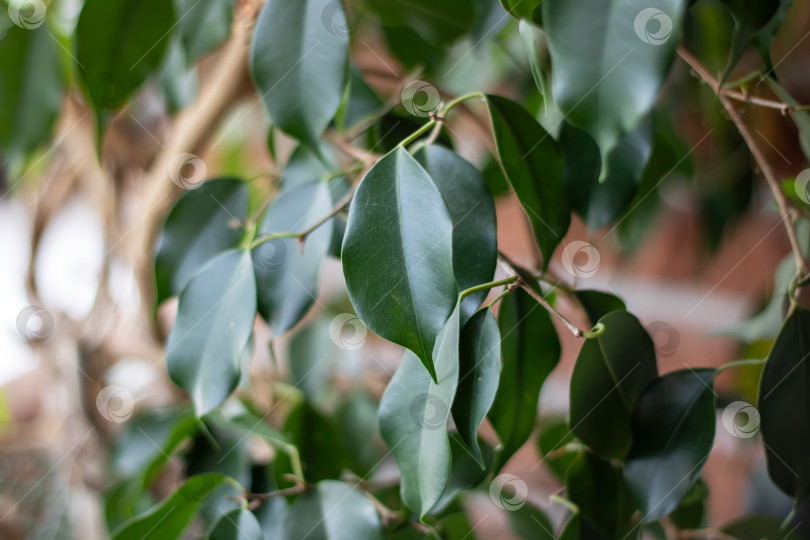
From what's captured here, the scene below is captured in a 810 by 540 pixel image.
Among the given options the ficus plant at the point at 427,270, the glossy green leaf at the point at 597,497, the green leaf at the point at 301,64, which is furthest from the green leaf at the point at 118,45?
the glossy green leaf at the point at 597,497

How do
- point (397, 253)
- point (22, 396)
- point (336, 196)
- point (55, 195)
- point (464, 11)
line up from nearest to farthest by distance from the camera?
1. point (397, 253)
2. point (336, 196)
3. point (464, 11)
4. point (55, 195)
5. point (22, 396)

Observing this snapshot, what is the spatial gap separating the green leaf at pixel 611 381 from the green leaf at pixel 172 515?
208mm

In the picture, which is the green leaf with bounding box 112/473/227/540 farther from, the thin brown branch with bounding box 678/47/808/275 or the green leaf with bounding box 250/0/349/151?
the thin brown branch with bounding box 678/47/808/275

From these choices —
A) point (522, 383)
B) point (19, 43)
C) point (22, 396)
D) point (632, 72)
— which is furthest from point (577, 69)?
point (22, 396)

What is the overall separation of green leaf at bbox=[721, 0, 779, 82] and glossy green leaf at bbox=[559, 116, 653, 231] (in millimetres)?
76

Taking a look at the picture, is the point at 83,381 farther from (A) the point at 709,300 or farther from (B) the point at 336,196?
(A) the point at 709,300

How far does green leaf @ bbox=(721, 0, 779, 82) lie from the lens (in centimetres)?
31

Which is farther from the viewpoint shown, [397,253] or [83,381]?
[83,381]

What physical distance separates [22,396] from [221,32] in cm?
94

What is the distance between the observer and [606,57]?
28cm

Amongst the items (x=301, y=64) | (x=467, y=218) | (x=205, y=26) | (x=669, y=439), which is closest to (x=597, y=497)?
(x=669, y=439)

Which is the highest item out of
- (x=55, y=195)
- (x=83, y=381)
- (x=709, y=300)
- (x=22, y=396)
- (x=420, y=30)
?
(x=420, y=30)

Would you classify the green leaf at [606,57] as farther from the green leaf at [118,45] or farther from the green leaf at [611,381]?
the green leaf at [118,45]

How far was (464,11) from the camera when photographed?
19.7 inches
